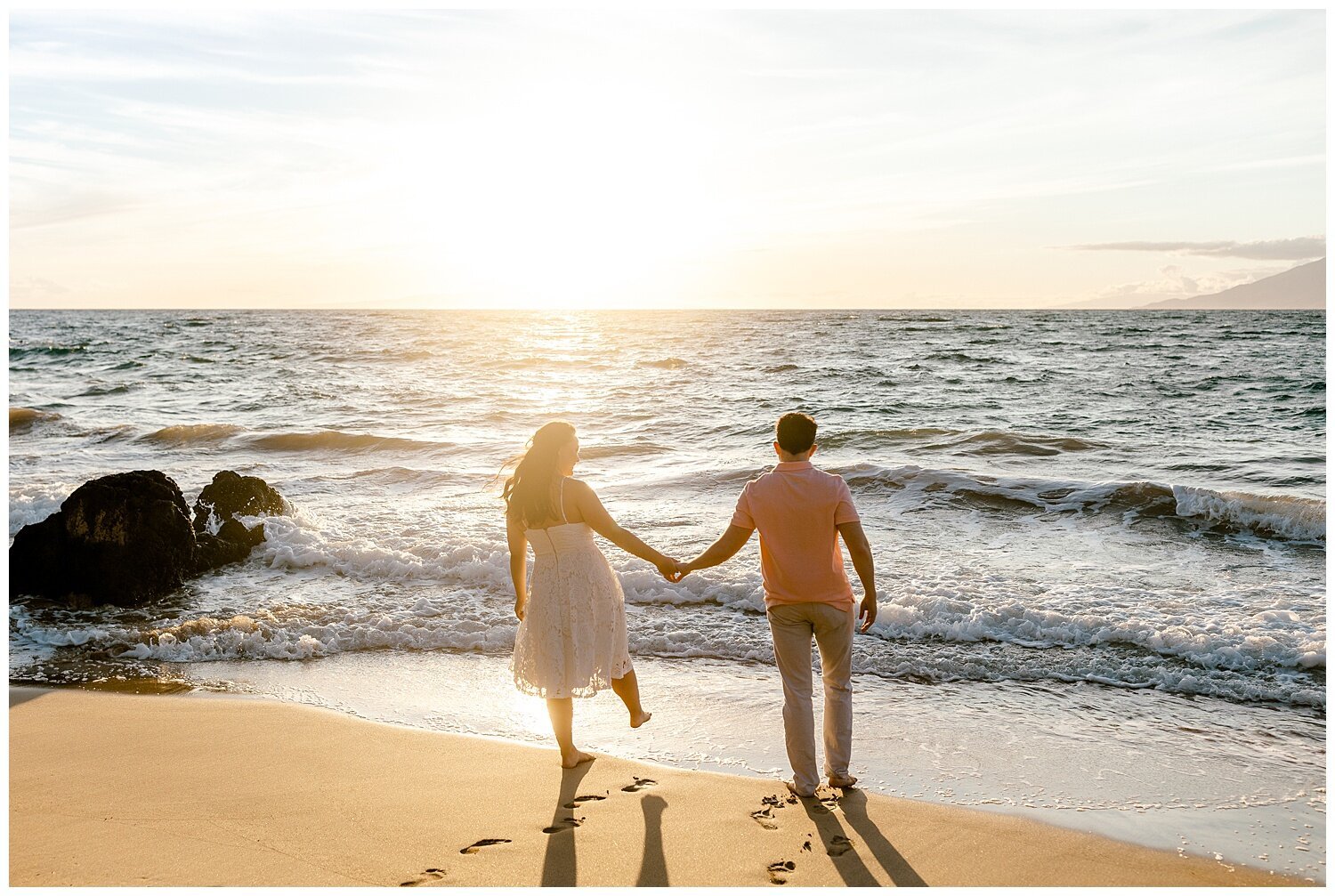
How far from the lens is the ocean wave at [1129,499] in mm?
11664

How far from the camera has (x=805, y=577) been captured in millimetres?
4691

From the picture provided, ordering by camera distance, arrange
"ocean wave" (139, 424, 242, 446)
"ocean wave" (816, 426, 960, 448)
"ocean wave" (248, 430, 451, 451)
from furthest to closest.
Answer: "ocean wave" (139, 424, 242, 446) → "ocean wave" (248, 430, 451, 451) → "ocean wave" (816, 426, 960, 448)

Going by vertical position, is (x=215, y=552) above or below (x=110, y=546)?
below

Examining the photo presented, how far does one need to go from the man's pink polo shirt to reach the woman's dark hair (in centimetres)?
97

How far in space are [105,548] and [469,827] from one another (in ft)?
20.7

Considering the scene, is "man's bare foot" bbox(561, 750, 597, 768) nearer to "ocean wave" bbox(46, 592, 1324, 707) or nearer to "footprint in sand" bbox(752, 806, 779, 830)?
"footprint in sand" bbox(752, 806, 779, 830)

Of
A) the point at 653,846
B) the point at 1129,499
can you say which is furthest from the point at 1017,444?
the point at 653,846

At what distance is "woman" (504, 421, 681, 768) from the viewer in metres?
4.93

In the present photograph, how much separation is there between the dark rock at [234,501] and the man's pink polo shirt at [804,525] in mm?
8168

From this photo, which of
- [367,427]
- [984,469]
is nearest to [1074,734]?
[984,469]

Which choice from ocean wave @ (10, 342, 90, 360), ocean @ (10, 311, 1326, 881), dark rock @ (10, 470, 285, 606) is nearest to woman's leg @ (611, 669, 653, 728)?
ocean @ (10, 311, 1326, 881)

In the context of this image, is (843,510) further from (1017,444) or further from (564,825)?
(1017,444)

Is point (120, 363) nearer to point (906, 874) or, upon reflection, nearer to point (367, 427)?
point (367, 427)

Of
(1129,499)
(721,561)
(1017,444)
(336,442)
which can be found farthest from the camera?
(336,442)
